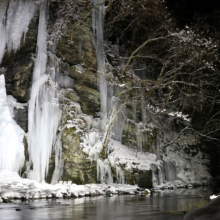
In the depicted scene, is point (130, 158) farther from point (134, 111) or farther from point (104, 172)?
point (134, 111)

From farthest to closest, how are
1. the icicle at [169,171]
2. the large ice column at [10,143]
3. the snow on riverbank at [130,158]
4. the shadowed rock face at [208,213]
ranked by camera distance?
1. the icicle at [169,171]
2. the snow on riverbank at [130,158]
3. the large ice column at [10,143]
4. the shadowed rock face at [208,213]

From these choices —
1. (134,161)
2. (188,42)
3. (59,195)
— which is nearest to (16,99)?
(59,195)

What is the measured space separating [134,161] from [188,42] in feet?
21.9

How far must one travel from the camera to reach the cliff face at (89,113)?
1115 cm

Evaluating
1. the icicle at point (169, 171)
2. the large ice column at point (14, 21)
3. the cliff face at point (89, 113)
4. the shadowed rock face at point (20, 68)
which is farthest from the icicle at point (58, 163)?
the icicle at point (169, 171)

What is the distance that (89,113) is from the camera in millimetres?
12703

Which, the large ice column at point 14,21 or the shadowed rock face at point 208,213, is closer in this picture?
the shadowed rock face at point 208,213

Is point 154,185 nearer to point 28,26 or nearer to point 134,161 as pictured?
point 134,161

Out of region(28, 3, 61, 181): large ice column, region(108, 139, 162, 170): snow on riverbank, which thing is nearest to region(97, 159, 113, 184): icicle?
region(108, 139, 162, 170): snow on riverbank

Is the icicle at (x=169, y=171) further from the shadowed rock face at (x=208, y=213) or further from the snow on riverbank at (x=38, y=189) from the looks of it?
the shadowed rock face at (x=208, y=213)

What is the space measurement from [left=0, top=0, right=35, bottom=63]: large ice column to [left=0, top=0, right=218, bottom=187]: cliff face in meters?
0.31

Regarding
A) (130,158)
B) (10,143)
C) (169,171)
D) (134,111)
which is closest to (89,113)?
(130,158)

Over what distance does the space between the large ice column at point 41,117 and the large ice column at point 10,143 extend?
16.8 inches

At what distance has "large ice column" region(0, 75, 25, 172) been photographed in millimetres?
9859
